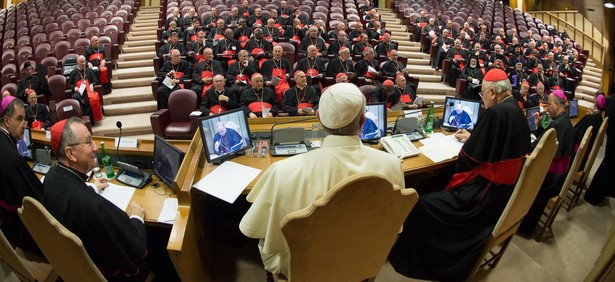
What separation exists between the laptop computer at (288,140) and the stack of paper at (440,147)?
910 millimetres

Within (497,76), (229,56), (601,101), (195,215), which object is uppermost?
(229,56)

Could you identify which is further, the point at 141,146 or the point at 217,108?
the point at 217,108

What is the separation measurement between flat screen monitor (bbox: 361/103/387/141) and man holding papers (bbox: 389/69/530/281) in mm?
679

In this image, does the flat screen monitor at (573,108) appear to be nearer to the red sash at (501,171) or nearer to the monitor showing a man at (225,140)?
the red sash at (501,171)

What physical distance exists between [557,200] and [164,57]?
21.2ft

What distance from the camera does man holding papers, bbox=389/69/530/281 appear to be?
2207 millimetres

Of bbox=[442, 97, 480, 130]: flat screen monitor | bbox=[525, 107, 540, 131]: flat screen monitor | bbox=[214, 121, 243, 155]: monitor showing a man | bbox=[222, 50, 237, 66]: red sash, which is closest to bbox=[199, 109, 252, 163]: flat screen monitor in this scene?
bbox=[214, 121, 243, 155]: monitor showing a man

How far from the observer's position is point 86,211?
164 cm

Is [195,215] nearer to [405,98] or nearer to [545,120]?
[545,120]

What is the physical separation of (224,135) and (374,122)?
1.18 m

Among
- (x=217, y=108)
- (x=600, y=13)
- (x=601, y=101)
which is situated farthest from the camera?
(x=600, y=13)

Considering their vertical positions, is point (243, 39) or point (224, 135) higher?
point (243, 39)

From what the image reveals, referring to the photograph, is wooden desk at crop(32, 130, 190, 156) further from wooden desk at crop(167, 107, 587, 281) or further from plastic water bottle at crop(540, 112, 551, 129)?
plastic water bottle at crop(540, 112, 551, 129)

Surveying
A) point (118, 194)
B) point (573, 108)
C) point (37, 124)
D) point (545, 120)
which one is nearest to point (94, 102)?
point (37, 124)
